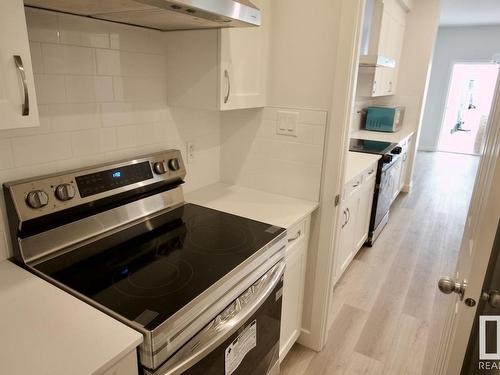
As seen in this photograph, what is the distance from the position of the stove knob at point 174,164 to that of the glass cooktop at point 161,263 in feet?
0.73

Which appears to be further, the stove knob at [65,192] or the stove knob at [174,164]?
the stove knob at [174,164]

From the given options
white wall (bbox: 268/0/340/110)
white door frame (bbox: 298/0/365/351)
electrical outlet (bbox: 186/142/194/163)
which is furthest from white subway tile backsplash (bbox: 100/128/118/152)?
white door frame (bbox: 298/0/365/351)

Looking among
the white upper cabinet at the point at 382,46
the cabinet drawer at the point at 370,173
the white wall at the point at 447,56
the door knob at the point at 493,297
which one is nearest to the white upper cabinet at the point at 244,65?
the door knob at the point at 493,297

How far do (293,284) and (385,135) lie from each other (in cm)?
312

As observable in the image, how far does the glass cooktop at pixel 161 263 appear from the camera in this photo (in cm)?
102

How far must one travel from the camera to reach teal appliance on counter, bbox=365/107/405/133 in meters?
4.49

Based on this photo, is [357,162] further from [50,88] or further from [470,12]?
[470,12]

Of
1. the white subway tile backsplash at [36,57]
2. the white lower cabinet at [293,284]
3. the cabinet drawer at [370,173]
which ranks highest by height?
the white subway tile backsplash at [36,57]

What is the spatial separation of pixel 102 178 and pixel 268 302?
0.82 m

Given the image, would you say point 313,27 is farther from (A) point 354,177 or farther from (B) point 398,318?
(B) point 398,318

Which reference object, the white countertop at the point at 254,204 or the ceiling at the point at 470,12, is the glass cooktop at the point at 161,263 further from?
the ceiling at the point at 470,12

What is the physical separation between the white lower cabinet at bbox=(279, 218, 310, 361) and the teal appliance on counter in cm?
316

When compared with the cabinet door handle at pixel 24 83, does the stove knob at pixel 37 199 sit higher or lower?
lower

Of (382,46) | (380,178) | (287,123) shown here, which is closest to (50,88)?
(287,123)
